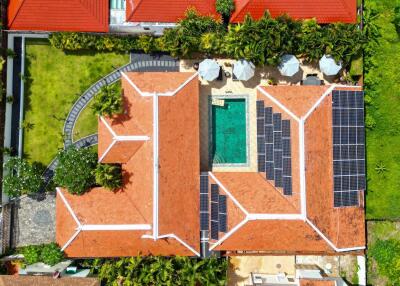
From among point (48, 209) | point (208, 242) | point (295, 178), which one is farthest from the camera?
point (48, 209)

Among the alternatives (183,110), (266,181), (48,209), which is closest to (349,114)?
(266,181)

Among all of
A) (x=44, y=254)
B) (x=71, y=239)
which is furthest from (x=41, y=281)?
(x=71, y=239)

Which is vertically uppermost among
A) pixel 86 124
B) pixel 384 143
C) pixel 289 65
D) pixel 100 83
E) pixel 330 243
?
pixel 289 65

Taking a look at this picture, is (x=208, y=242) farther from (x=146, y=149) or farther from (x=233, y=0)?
(x=233, y=0)

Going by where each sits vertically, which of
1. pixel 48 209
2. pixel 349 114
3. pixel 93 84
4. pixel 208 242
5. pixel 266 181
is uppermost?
pixel 93 84

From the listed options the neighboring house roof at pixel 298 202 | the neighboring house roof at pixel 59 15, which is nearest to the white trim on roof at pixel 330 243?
the neighboring house roof at pixel 298 202

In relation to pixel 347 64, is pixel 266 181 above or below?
below

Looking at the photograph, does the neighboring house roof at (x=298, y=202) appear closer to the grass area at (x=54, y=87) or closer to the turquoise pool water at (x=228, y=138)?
the turquoise pool water at (x=228, y=138)

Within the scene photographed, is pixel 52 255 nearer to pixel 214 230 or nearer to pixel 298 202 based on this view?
pixel 214 230
